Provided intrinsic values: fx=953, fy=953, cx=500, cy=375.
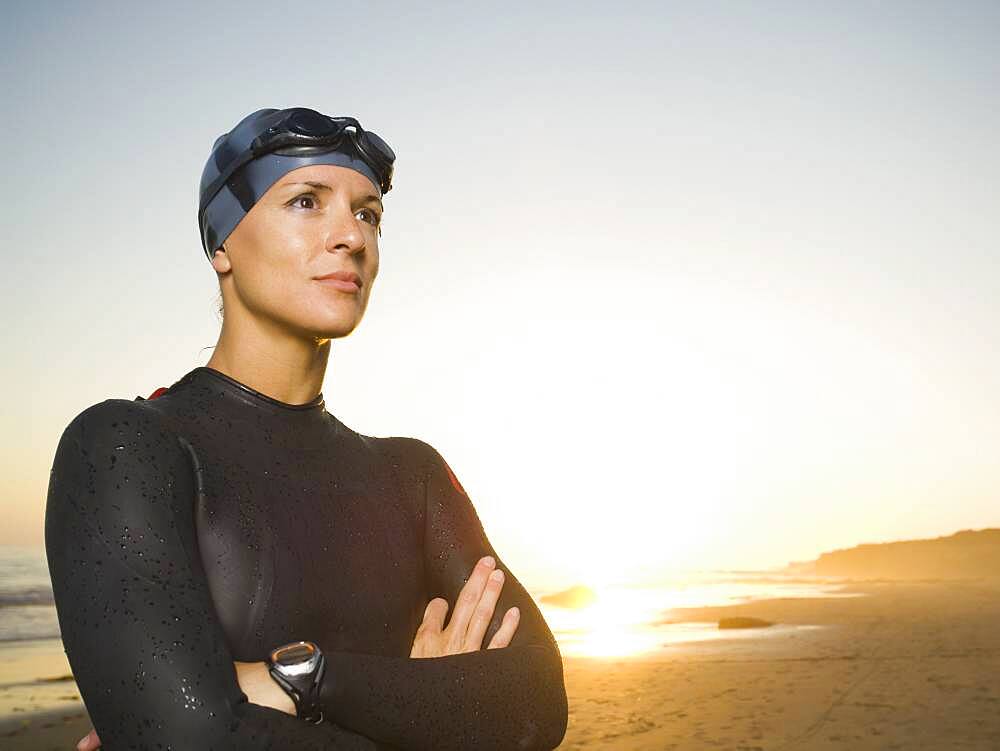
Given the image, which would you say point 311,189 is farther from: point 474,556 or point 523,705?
point 523,705

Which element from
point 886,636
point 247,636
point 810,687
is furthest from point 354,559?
point 886,636

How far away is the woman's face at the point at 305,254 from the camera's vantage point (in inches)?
97.7

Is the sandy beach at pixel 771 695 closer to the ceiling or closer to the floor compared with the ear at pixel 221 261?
closer to the floor

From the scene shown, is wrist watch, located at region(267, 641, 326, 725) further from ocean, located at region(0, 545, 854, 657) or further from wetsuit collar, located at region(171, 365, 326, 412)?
ocean, located at region(0, 545, 854, 657)

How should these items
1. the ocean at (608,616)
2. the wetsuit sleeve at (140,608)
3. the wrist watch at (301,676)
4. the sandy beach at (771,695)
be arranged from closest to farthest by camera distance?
the wetsuit sleeve at (140,608)
the wrist watch at (301,676)
the sandy beach at (771,695)
the ocean at (608,616)

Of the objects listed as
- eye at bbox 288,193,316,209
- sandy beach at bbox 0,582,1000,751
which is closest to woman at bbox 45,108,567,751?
eye at bbox 288,193,316,209

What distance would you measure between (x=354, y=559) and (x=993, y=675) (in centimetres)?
1463

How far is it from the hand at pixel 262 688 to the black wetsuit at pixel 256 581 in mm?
50

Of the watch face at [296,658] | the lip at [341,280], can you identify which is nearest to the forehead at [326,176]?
the lip at [341,280]

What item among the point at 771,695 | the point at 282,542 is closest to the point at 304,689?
the point at 282,542

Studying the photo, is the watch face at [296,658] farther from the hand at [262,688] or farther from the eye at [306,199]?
the eye at [306,199]

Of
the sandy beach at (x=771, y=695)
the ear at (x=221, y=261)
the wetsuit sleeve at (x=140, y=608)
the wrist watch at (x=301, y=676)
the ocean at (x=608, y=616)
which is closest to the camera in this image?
the wetsuit sleeve at (x=140, y=608)

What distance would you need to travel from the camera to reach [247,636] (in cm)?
216

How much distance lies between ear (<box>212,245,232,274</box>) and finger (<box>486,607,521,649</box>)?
4.02 ft
